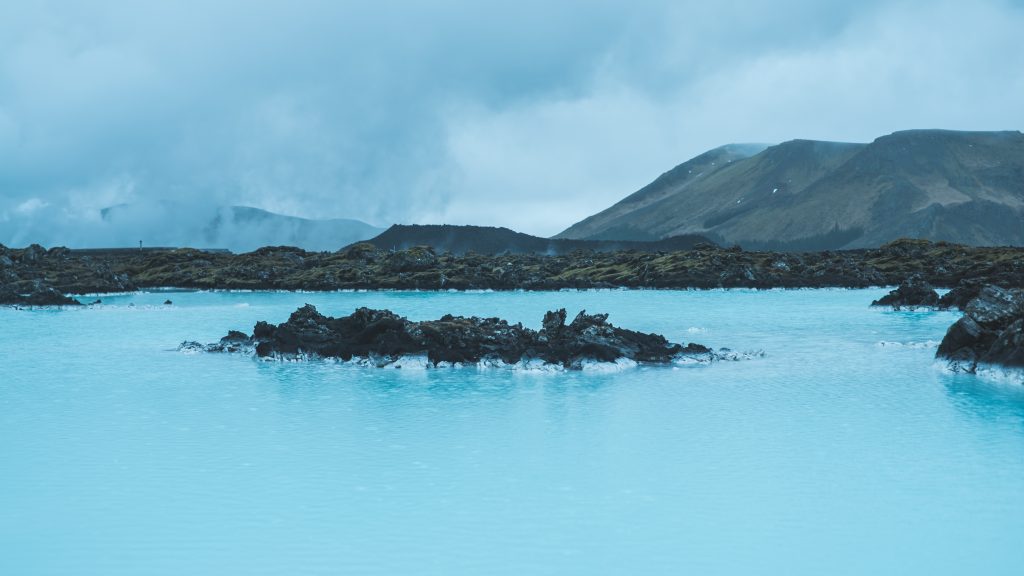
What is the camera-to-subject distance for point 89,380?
29.2 meters

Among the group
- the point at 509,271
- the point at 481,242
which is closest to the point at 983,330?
the point at 509,271

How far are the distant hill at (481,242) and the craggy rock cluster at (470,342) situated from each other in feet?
508

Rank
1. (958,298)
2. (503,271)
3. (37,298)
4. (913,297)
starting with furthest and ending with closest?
(503,271)
(37,298)
(913,297)
(958,298)

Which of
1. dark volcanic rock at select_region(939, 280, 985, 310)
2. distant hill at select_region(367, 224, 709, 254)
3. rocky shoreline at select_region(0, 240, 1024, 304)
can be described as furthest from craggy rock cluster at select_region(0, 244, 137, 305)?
distant hill at select_region(367, 224, 709, 254)

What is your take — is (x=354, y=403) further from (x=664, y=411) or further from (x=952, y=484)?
(x=952, y=484)

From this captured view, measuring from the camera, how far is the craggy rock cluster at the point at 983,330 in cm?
2617

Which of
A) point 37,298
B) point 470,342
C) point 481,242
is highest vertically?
point 481,242

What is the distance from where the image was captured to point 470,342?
29.9m

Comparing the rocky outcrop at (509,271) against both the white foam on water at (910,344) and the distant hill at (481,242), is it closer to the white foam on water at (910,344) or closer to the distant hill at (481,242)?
the white foam on water at (910,344)

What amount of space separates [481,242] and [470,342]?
163 m

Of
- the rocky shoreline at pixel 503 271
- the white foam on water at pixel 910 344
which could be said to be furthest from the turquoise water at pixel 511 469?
the rocky shoreline at pixel 503 271

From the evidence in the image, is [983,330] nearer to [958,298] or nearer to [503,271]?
[958,298]

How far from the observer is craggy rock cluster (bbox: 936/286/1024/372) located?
26.2 meters

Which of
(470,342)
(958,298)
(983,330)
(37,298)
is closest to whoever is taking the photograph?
(983,330)
